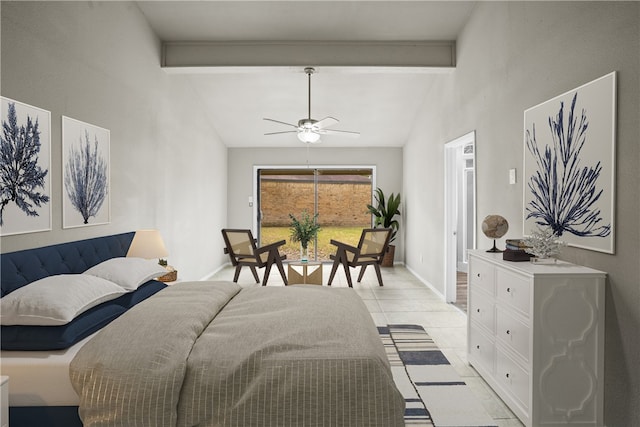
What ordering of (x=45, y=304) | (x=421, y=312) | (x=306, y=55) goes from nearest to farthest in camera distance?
(x=45, y=304)
(x=421, y=312)
(x=306, y=55)

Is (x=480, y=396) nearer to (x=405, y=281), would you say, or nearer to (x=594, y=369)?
(x=594, y=369)

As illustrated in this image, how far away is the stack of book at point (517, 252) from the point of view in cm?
262

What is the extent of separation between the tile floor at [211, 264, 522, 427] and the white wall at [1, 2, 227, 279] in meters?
1.62

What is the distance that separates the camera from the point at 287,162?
8180mm

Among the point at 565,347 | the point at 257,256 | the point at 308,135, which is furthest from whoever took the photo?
the point at 257,256

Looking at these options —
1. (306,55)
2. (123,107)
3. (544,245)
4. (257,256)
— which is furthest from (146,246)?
(544,245)

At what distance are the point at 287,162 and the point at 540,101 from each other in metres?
Answer: 5.68

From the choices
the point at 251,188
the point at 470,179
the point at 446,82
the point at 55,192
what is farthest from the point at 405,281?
the point at 55,192

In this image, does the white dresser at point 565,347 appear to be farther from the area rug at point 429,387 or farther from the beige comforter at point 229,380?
the beige comforter at point 229,380

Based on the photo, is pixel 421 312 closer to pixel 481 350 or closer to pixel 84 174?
pixel 481 350

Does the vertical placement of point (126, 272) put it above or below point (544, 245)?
below

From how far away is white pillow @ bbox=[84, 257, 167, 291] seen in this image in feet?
8.58

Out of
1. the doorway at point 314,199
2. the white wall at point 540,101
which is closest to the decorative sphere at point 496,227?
the white wall at point 540,101

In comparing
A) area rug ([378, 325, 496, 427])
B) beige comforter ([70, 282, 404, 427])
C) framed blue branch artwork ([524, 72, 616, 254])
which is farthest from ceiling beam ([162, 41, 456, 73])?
beige comforter ([70, 282, 404, 427])
